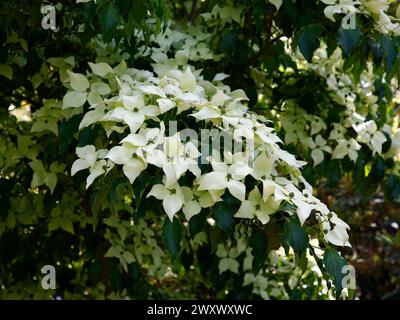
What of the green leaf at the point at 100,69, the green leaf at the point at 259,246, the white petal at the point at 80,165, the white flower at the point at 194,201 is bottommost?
the green leaf at the point at 259,246

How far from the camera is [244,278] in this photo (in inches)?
92.5

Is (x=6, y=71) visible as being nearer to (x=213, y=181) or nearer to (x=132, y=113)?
(x=132, y=113)

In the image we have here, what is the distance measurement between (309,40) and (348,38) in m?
0.12

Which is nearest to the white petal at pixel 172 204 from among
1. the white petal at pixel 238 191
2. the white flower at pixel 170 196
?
the white flower at pixel 170 196

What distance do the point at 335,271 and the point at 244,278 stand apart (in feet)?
3.63

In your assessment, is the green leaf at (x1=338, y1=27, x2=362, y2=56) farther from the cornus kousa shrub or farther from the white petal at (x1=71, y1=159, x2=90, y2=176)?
the white petal at (x1=71, y1=159, x2=90, y2=176)

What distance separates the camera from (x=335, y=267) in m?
1.28

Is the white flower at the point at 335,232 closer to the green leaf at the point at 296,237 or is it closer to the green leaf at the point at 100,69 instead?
the green leaf at the point at 296,237

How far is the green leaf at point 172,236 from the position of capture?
1.28 m

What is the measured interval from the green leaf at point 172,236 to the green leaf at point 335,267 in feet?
1.00

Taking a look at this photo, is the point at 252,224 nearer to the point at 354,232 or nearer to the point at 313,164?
the point at 313,164

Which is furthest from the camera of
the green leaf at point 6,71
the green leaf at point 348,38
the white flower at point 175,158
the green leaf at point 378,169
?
the green leaf at point 378,169

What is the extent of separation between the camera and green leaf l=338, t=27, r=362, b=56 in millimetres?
1578
